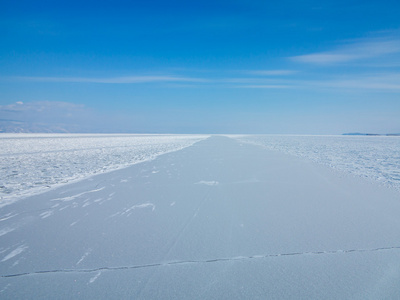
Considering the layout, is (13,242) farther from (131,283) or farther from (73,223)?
(131,283)

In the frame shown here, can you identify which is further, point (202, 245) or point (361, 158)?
point (361, 158)

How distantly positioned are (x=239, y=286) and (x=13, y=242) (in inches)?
114

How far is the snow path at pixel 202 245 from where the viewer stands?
2.36 metres

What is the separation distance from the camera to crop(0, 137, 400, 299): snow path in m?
2.36

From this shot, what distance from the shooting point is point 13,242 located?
3.29 meters

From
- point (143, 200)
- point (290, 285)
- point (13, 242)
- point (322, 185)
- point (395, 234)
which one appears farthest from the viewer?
point (322, 185)

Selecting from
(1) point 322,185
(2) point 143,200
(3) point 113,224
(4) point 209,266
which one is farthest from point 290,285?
(1) point 322,185

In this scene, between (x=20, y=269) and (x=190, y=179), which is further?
(x=190, y=179)

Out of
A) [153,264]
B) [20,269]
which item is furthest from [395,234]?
[20,269]

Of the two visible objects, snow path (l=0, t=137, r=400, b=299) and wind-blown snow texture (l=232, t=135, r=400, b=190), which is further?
wind-blown snow texture (l=232, t=135, r=400, b=190)

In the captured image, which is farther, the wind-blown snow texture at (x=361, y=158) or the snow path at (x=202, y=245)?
the wind-blown snow texture at (x=361, y=158)

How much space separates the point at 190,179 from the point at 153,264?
5.00 m

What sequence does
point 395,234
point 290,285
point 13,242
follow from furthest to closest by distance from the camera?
point 395,234 < point 13,242 < point 290,285

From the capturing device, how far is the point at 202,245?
3240mm
